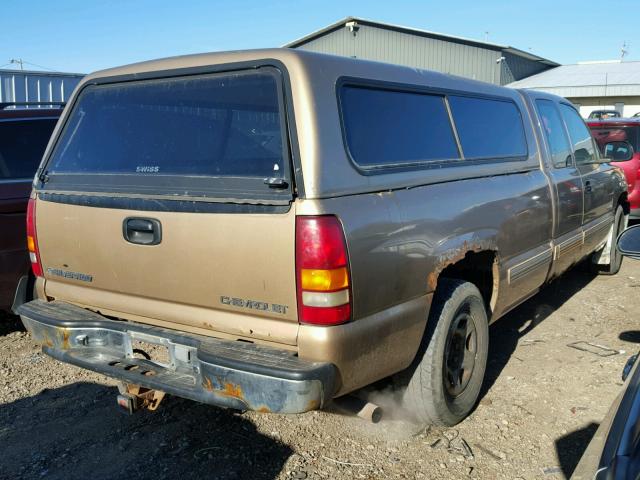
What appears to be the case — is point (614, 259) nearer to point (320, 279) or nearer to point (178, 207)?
point (320, 279)

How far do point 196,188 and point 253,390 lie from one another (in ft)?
3.11

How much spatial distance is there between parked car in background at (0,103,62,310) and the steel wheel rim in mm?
3237

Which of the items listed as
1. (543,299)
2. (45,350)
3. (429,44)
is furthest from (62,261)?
(429,44)

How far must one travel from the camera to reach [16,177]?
5.00 m

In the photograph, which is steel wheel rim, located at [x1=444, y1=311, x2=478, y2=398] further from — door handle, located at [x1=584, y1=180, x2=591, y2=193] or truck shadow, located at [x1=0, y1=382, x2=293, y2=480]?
door handle, located at [x1=584, y1=180, x2=591, y2=193]

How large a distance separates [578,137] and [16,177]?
4.93 metres

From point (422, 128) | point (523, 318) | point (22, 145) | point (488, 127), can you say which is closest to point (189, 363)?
point (422, 128)

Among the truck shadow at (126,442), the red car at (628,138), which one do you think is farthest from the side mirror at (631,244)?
the red car at (628,138)

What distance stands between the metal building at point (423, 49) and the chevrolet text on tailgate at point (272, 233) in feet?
102

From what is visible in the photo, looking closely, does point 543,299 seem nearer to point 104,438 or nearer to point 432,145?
point 432,145

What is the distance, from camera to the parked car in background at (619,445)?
4.99 ft

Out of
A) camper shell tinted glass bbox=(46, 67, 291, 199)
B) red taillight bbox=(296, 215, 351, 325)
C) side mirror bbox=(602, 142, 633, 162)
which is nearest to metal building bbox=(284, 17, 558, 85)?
side mirror bbox=(602, 142, 633, 162)

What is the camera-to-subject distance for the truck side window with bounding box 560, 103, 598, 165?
552 cm

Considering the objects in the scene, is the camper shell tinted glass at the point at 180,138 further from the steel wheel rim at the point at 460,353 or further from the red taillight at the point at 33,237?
the steel wheel rim at the point at 460,353
